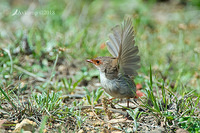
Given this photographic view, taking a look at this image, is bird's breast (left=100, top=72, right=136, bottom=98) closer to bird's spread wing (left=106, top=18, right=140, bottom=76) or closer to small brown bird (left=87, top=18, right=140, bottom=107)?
small brown bird (left=87, top=18, right=140, bottom=107)

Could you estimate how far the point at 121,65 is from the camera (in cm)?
346

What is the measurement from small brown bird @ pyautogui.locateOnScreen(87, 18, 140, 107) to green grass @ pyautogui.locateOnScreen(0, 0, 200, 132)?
237mm

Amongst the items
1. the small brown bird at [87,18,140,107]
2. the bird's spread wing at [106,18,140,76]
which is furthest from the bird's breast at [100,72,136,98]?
the bird's spread wing at [106,18,140,76]

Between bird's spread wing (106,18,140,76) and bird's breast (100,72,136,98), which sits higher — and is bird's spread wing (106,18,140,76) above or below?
above

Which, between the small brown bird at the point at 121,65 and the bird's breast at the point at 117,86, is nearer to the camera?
the small brown bird at the point at 121,65

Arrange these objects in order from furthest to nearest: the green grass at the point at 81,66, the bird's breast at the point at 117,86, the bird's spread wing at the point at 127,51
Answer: the bird's breast at the point at 117,86 → the green grass at the point at 81,66 → the bird's spread wing at the point at 127,51

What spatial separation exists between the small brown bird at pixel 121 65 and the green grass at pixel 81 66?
0.24 meters

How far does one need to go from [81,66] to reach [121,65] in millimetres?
1939

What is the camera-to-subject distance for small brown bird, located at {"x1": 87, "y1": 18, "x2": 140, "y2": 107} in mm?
3256

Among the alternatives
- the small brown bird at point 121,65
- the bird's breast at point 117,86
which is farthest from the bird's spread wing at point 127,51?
the bird's breast at point 117,86

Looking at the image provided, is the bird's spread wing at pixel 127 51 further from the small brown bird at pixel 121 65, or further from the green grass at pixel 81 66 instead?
the green grass at pixel 81 66

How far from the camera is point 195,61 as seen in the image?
562 centimetres

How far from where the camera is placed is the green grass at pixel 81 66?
3.35 metres

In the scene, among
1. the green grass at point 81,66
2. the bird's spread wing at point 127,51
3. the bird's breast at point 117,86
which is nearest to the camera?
the bird's spread wing at point 127,51
